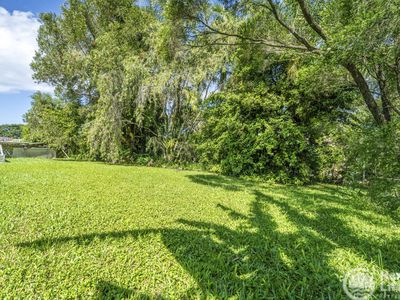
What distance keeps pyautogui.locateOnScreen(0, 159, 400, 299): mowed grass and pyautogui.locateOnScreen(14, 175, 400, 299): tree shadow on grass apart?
0.01m

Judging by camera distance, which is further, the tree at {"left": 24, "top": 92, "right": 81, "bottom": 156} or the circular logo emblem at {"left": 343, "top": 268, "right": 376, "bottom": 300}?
the tree at {"left": 24, "top": 92, "right": 81, "bottom": 156}

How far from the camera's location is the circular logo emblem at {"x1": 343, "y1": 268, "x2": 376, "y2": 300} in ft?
6.37

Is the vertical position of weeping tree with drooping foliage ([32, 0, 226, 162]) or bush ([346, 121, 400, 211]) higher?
weeping tree with drooping foliage ([32, 0, 226, 162])

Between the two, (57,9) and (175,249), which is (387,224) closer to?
(175,249)

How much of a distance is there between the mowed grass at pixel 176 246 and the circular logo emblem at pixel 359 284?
7 cm

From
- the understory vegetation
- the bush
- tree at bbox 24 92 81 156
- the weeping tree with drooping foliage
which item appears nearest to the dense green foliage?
tree at bbox 24 92 81 156

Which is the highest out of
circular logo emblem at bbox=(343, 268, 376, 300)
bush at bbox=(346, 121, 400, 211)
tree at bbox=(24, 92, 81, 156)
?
tree at bbox=(24, 92, 81, 156)

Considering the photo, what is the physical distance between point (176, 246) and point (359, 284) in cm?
185

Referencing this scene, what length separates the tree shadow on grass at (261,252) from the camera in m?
1.98

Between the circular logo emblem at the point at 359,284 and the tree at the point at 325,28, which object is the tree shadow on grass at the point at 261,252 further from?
the tree at the point at 325,28

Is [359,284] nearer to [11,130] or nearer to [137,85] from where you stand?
[137,85]

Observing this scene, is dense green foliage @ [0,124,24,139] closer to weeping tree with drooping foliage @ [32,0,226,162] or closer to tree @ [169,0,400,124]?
weeping tree with drooping foliage @ [32,0,226,162]

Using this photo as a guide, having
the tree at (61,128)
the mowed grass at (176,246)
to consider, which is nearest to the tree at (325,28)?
the mowed grass at (176,246)

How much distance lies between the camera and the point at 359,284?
2094 mm
